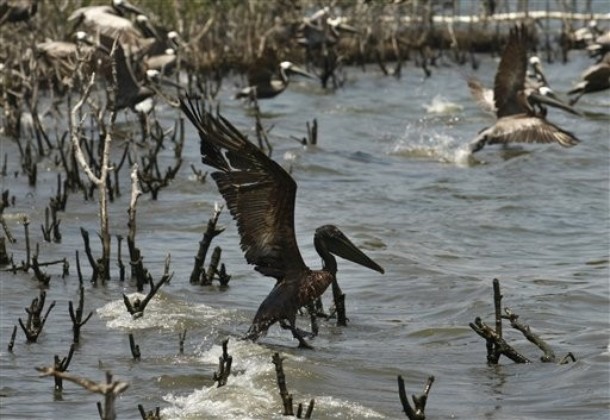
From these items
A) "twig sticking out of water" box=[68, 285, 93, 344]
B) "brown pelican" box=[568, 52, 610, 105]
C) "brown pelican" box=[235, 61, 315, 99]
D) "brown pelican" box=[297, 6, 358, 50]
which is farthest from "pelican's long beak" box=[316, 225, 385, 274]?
"brown pelican" box=[297, 6, 358, 50]

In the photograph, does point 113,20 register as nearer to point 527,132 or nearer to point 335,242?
point 527,132

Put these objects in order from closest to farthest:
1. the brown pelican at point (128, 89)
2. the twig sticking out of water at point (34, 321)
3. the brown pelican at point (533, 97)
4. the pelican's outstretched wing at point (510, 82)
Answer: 1. the twig sticking out of water at point (34, 321)
2. the brown pelican at point (128, 89)
3. the pelican's outstretched wing at point (510, 82)
4. the brown pelican at point (533, 97)

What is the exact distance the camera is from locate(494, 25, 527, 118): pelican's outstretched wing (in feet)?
50.0

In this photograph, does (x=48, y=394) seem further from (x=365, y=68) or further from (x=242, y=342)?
(x=365, y=68)

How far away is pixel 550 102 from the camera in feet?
51.3

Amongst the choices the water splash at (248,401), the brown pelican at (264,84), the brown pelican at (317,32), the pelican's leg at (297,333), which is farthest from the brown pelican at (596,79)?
the water splash at (248,401)

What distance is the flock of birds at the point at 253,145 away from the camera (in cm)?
661

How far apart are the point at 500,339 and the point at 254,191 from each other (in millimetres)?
1310

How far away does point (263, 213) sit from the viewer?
675 centimetres

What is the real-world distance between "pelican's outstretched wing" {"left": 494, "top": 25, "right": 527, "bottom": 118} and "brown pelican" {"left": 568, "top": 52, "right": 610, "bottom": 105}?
249cm

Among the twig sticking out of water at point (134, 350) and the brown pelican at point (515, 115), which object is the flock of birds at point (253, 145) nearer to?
the brown pelican at point (515, 115)

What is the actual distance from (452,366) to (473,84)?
10173 mm

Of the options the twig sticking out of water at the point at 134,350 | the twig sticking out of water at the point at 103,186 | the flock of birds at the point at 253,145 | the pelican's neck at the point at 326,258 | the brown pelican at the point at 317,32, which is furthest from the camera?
the brown pelican at the point at 317,32

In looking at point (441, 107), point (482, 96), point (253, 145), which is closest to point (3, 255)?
point (253, 145)
